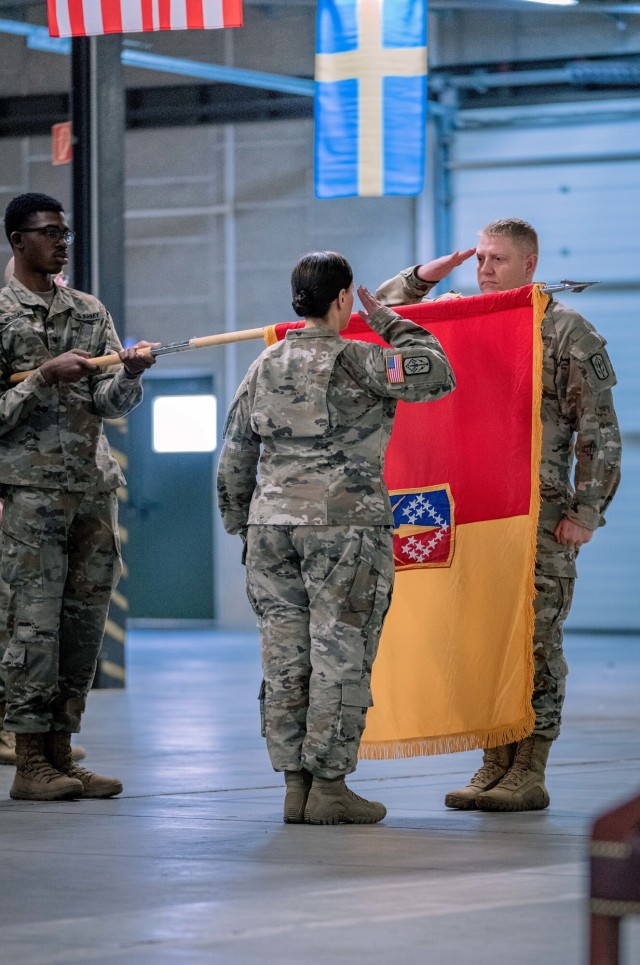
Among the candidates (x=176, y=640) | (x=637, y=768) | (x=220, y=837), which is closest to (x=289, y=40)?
Answer: (x=176, y=640)


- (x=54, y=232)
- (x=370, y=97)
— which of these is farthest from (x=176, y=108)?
(x=54, y=232)

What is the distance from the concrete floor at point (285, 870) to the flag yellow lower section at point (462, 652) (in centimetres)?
24

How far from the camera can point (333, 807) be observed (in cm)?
431

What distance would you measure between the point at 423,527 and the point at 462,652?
1.28 feet

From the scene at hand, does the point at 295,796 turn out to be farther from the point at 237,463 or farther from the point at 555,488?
the point at 555,488

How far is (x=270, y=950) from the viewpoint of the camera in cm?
280

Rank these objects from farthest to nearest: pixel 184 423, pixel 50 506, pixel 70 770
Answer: pixel 184 423, pixel 70 770, pixel 50 506

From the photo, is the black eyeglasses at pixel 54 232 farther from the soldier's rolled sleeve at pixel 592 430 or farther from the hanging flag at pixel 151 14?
the hanging flag at pixel 151 14

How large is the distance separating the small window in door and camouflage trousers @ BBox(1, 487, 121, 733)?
1005 centimetres

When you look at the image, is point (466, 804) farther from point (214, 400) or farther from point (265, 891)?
point (214, 400)

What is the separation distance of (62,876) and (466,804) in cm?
149

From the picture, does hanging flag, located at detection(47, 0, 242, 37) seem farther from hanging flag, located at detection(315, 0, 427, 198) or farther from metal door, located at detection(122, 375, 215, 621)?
metal door, located at detection(122, 375, 215, 621)

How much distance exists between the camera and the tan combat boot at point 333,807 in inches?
170

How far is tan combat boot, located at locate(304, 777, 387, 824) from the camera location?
4309 mm
